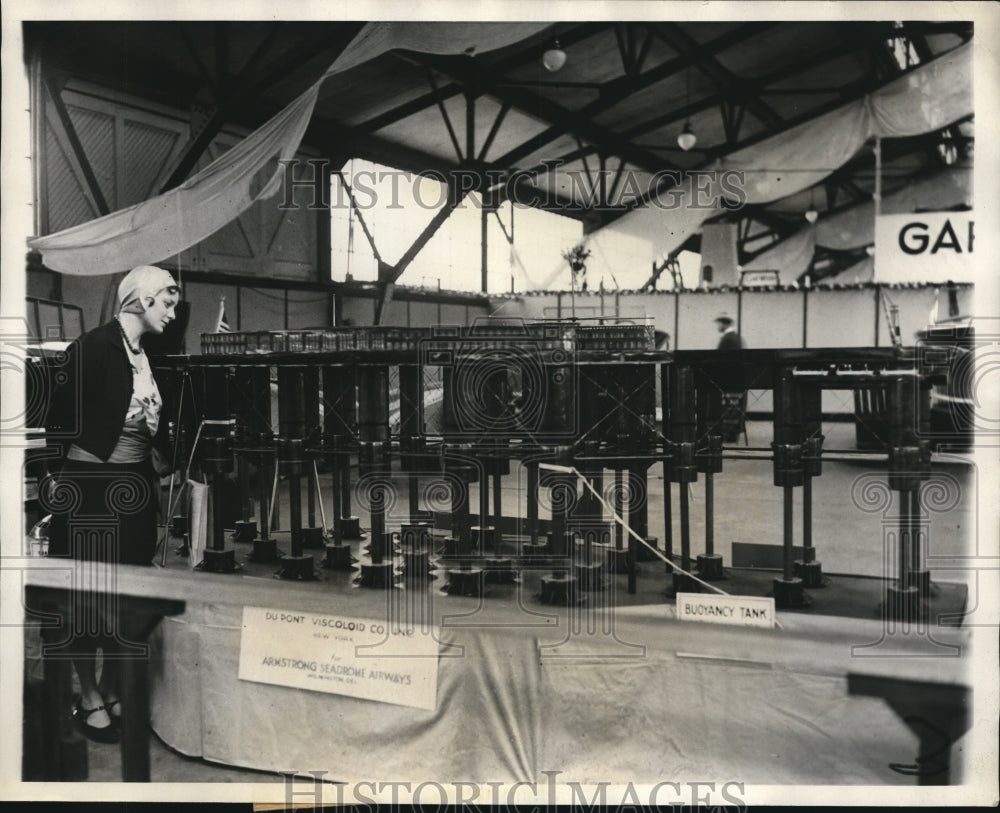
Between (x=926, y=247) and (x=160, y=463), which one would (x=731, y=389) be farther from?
(x=160, y=463)

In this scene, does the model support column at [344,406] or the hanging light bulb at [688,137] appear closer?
the hanging light bulb at [688,137]

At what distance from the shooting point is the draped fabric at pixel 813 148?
6.73 ft

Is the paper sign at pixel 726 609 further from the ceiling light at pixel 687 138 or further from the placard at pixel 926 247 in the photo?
the ceiling light at pixel 687 138

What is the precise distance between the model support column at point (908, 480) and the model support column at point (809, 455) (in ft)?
0.62

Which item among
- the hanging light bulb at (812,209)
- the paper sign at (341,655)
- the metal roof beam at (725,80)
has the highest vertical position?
the metal roof beam at (725,80)

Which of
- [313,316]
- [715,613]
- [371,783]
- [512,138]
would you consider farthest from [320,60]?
[371,783]

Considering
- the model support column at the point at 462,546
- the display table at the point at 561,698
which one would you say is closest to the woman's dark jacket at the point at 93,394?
the display table at the point at 561,698

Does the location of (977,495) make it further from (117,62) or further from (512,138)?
(117,62)

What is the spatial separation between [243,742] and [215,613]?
1.28 feet

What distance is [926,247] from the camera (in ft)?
6.69

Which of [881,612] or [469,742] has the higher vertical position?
[881,612]

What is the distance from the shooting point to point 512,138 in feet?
6.80

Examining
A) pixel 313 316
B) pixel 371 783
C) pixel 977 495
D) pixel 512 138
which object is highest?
pixel 512 138

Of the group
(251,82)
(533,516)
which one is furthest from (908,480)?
(251,82)
